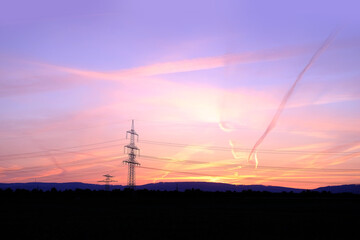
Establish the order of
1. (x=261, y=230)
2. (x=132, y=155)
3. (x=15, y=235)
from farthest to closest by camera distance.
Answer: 1. (x=132, y=155)
2. (x=261, y=230)
3. (x=15, y=235)

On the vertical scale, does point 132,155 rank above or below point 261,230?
above

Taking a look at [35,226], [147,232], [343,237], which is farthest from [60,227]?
[343,237]

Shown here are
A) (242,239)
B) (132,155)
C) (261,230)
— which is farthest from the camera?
(132,155)

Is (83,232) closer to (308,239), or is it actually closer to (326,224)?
(308,239)

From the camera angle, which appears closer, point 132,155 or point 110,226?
point 110,226

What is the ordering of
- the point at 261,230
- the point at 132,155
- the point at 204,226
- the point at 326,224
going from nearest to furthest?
the point at 261,230 → the point at 204,226 → the point at 326,224 → the point at 132,155

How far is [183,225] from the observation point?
40.1 metres

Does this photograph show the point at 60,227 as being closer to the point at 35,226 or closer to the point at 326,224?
the point at 35,226

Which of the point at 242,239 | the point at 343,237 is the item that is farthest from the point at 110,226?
the point at 343,237

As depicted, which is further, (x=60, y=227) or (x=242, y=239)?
(x=60, y=227)

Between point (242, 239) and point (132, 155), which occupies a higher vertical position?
point (132, 155)

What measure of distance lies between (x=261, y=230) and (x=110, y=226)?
47.1ft

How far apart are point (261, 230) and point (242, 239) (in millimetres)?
6604

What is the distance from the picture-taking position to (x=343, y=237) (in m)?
32.4
